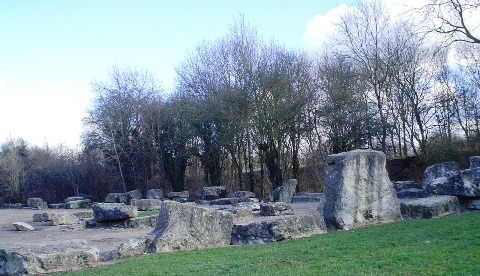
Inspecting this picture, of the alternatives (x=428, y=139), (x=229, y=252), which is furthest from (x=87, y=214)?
(x=428, y=139)

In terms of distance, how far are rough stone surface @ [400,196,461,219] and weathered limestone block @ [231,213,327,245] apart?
3.53 metres

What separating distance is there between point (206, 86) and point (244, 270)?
24.0 m

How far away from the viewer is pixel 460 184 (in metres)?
13.3

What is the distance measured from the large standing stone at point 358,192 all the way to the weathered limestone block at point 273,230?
1104 millimetres

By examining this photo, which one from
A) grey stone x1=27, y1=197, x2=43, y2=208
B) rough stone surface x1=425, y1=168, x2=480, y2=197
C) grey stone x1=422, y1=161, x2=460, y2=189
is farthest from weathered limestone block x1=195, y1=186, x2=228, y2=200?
rough stone surface x1=425, y1=168, x2=480, y2=197

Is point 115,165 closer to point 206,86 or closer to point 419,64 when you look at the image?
point 206,86

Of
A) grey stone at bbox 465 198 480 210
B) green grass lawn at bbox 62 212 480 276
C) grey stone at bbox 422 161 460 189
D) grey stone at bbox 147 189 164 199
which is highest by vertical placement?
grey stone at bbox 422 161 460 189

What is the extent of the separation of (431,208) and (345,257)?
6.30 m

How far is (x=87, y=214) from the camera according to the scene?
2339cm

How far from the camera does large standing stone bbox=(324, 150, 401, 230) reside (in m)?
11.5

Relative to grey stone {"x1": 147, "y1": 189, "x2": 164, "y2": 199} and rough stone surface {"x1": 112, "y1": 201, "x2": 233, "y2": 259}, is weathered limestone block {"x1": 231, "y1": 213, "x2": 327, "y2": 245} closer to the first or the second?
rough stone surface {"x1": 112, "y1": 201, "x2": 233, "y2": 259}

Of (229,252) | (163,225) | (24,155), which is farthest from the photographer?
(24,155)

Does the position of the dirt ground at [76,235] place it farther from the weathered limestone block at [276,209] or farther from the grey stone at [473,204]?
the grey stone at [473,204]

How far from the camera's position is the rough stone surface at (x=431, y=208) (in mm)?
12336
